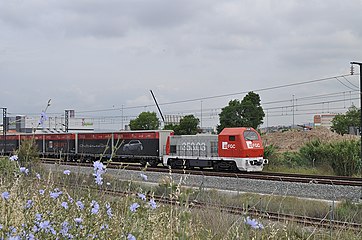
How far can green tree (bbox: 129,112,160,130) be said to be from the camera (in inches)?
2579

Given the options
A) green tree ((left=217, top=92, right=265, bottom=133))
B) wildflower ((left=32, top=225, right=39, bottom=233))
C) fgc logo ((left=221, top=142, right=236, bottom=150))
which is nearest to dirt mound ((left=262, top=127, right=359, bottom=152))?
green tree ((left=217, top=92, right=265, bottom=133))

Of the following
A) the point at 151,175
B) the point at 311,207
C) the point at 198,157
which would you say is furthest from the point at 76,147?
the point at 311,207

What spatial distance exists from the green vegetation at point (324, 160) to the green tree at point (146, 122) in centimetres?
3351

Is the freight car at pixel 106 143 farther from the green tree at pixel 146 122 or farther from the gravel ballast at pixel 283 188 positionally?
the green tree at pixel 146 122

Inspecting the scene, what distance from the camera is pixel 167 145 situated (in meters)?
30.9

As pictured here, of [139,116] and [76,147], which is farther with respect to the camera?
[139,116]

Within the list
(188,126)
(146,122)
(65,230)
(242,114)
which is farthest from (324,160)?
(146,122)

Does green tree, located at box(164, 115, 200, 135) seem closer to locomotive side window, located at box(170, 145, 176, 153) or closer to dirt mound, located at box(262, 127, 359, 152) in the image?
A: dirt mound, located at box(262, 127, 359, 152)

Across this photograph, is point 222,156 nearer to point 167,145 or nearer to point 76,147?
point 167,145

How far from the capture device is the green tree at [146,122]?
6550 centimetres

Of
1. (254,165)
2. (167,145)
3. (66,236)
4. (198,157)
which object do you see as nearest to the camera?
(66,236)

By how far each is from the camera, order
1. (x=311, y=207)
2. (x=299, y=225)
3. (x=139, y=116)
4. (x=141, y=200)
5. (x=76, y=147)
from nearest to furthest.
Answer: (x=141, y=200) < (x=299, y=225) < (x=311, y=207) < (x=76, y=147) < (x=139, y=116)

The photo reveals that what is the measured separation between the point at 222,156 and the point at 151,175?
533cm

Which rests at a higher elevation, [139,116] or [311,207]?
[139,116]
